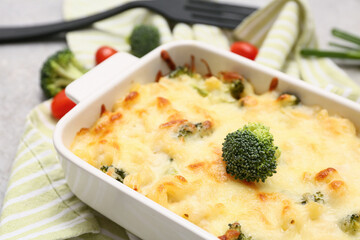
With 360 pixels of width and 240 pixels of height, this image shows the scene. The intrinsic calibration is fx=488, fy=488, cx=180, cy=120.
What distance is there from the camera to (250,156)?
248 centimetres

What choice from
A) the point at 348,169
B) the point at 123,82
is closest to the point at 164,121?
the point at 123,82

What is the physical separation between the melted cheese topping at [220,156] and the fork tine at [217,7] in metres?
1.43

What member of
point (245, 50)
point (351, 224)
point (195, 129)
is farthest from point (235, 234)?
point (245, 50)

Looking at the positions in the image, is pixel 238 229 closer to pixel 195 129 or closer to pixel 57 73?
pixel 195 129

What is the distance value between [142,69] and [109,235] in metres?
1.07

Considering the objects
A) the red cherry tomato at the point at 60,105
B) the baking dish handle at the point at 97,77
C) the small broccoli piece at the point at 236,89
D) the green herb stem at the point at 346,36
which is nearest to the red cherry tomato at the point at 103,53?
the red cherry tomato at the point at 60,105

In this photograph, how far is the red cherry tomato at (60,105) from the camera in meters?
3.46

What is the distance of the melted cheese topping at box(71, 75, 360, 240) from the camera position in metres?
2.37

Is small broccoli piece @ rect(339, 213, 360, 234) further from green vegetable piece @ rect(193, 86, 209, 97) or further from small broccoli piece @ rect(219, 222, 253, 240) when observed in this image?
green vegetable piece @ rect(193, 86, 209, 97)

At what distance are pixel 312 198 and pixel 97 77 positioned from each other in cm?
147

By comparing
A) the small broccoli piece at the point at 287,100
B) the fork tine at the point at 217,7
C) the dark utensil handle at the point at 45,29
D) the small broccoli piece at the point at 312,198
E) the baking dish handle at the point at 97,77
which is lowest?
the dark utensil handle at the point at 45,29

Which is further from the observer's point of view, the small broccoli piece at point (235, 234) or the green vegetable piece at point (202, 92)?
A: the green vegetable piece at point (202, 92)

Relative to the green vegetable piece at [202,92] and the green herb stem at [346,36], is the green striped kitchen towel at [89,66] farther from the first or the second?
the green vegetable piece at [202,92]

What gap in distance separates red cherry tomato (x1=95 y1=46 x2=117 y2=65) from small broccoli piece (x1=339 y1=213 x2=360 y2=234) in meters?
2.30
